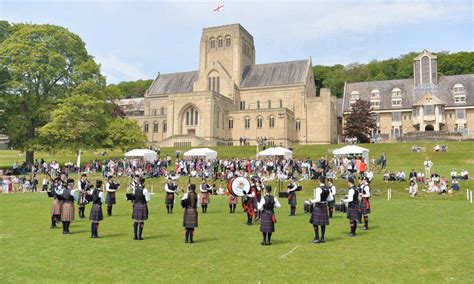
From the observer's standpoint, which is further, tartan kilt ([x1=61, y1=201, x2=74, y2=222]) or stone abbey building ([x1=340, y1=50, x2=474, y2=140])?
stone abbey building ([x1=340, y1=50, x2=474, y2=140])

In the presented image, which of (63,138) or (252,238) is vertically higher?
(63,138)

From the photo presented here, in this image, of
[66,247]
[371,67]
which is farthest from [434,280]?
[371,67]

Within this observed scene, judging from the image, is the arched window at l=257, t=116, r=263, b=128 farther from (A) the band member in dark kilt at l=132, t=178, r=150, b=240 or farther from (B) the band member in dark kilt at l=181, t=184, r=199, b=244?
(B) the band member in dark kilt at l=181, t=184, r=199, b=244

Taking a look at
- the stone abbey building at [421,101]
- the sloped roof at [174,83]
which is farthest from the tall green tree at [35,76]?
the stone abbey building at [421,101]

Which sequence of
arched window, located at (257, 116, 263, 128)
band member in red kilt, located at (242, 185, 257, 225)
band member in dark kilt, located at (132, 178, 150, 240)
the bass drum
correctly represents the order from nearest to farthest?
band member in dark kilt, located at (132, 178, 150, 240), band member in red kilt, located at (242, 185, 257, 225), the bass drum, arched window, located at (257, 116, 263, 128)

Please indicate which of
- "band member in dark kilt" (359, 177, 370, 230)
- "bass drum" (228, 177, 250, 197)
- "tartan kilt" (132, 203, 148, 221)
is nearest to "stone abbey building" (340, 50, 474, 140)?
"band member in dark kilt" (359, 177, 370, 230)

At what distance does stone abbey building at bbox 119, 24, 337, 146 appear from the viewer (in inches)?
2790

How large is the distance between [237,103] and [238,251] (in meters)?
71.4

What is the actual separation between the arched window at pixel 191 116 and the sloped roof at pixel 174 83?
767 inches

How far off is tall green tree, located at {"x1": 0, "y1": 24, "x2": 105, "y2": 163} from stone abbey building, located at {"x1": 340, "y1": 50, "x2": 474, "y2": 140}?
51.6 m

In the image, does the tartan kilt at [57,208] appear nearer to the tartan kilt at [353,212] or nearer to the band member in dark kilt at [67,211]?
the band member in dark kilt at [67,211]

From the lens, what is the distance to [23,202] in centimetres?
2423

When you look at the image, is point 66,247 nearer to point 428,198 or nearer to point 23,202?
point 23,202

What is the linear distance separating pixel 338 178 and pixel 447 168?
13.1 metres
